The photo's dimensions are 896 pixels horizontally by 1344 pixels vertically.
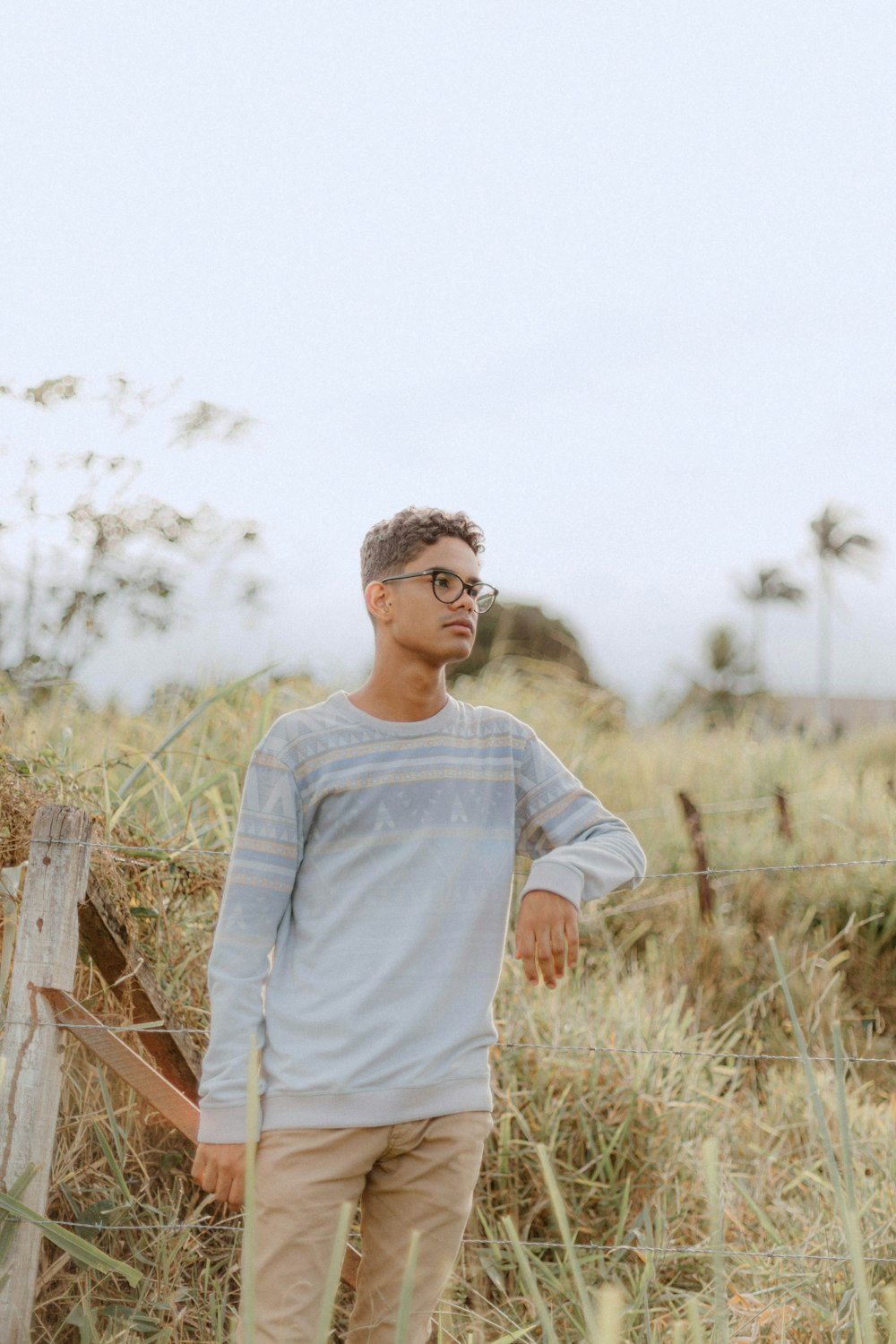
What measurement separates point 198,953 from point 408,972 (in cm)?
124

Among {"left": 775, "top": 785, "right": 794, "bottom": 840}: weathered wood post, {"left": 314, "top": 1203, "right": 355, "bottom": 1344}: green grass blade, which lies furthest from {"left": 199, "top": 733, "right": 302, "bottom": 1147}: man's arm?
{"left": 775, "top": 785, "right": 794, "bottom": 840}: weathered wood post

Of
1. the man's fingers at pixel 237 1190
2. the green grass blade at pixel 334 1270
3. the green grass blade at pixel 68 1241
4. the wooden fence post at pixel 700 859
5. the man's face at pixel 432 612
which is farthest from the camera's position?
the wooden fence post at pixel 700 859

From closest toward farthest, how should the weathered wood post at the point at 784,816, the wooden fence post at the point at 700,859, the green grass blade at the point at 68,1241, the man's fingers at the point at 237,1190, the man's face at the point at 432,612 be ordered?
the man's fingers at the point at 237,1190, the man's face at the point at 432,612, the green grass blade at the point at 68,1241, the wooden fence post at the point at 700,859, the weathered wood post at the point at 784,816

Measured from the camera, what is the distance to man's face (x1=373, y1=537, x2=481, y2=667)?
213cm

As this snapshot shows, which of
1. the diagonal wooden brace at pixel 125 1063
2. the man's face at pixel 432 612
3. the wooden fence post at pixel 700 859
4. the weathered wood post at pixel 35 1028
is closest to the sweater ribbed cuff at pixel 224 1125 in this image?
the diagonal wooden brace at pixel 125 1063

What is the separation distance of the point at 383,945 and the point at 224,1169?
433 mm

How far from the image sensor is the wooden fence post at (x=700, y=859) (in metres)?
5.71

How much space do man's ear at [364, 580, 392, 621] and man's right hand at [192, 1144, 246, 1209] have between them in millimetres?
929

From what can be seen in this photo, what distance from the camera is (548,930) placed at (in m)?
2.01

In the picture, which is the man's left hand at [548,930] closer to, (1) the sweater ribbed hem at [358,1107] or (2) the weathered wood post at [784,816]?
(1) the sweater ribbed hem at [358,1107]

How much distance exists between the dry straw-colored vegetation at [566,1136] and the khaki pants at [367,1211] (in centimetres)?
20

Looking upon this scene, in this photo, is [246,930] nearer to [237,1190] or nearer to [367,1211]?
[237,1190]

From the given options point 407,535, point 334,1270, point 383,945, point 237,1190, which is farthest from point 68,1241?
point 334,1270

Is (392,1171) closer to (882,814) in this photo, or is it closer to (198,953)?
(198,953)
